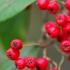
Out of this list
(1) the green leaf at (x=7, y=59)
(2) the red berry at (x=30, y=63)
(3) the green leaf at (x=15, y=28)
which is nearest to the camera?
(2) the red berry at (x=30, y=63)

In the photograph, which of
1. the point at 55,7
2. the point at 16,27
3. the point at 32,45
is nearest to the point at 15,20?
the point at 16,27

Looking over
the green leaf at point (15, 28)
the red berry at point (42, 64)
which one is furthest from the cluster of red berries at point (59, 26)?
the green leaf at point (15, 28)

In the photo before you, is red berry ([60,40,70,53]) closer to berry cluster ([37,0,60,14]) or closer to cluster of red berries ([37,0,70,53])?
cluster of red berries ([37,0,70,53])

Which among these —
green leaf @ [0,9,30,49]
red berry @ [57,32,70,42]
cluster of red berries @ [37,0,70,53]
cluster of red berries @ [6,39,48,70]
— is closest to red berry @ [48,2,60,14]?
cluster of red berries @ [37,0,70,53]

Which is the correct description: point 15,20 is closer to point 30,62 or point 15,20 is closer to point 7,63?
point 7,63

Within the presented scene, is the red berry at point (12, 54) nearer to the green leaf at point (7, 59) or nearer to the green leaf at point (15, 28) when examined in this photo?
the green leaf at point (7, 59)
